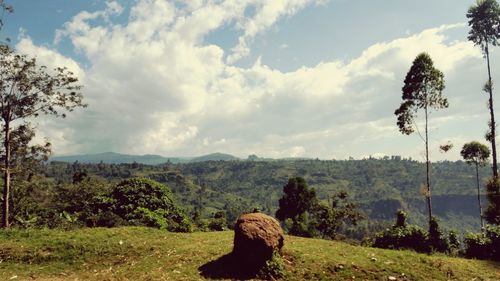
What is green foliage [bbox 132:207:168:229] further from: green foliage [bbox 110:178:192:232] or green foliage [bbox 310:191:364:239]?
green foliage [bbox 310:191:364:239]

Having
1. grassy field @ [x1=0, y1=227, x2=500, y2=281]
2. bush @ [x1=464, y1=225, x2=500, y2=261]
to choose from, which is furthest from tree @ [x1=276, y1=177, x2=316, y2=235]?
grassy field @ [x1=0, y1=227, x2=500, y2=281]

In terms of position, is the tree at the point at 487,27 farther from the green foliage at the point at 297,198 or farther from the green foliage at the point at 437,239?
the green foliage at the point at 297,198

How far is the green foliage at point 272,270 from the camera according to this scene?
1522 centimetres

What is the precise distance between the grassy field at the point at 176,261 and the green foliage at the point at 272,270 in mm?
448

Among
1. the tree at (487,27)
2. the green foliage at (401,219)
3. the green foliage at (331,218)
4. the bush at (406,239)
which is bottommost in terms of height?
the green foliage at (331,218)

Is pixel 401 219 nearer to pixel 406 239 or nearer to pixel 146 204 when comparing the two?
pixel 406 239

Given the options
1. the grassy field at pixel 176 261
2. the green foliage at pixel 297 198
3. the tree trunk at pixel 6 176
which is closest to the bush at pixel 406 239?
the grassy field at pixel 176 261

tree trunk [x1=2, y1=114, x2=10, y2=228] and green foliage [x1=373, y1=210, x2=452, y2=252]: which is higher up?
tree trunk [x1=2, y1=114, x2=10, y2=228]

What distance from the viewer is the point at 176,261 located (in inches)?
672

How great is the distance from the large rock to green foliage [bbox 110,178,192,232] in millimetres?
19476

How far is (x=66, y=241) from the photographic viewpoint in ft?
65.9

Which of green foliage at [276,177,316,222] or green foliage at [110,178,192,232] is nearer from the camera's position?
green foliage at [110,178,192,232]

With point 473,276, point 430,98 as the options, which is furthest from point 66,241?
point 430,98

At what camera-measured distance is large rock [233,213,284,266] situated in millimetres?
15352
